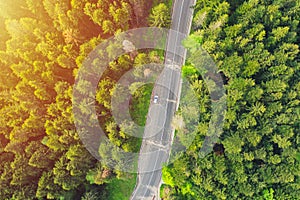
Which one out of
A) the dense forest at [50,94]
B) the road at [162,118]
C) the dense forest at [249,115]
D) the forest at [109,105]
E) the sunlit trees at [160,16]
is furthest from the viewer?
the road at [162,118]

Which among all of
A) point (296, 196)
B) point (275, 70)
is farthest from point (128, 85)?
point (296, 196)

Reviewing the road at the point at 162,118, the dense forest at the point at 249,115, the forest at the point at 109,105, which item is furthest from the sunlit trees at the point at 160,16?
the dense forest at the point at 249,115

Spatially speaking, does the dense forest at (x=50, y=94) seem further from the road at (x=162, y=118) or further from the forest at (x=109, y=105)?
the road at (x=162, y=118)

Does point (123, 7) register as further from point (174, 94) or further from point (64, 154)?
point (64, 154)

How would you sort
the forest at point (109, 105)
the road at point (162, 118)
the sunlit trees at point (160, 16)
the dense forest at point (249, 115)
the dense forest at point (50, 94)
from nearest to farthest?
1. the dense forest at point (50, 94)
2. the forest at point (109, 105)
3. the dense forest at point (249, 115)
4. the sunlit trees at point (160, 16)
5. the road at point (162, 118)

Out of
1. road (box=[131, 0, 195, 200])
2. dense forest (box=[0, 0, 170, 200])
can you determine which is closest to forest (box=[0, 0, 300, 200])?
dense forest (box=[0, 0, 170, 200])

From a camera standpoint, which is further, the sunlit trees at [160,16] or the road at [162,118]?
the road at [162,118]

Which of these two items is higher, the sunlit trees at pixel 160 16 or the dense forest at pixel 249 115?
the sunlit trees at pixel 160 16
